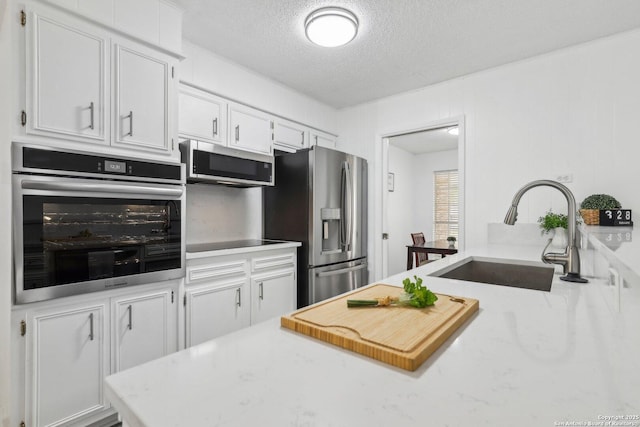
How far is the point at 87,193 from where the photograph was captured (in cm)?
A: 160

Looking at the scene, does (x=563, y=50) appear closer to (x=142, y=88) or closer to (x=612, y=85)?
(x=612, y=85)

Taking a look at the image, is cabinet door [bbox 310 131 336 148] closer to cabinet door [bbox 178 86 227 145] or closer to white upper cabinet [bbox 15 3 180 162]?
cabinet door [bbox 178 86 227 145]

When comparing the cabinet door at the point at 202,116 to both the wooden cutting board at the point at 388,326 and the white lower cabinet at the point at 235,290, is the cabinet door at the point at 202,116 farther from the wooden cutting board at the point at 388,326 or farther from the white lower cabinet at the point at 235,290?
the wooden cutting board at the point at 388,326

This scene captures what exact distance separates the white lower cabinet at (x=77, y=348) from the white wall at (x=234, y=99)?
1.00 metres

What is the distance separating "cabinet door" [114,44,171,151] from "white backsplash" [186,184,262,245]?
2.88 feet

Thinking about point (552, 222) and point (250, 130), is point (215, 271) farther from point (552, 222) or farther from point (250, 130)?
point (552, 222)

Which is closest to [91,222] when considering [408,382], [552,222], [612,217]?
[408,382]

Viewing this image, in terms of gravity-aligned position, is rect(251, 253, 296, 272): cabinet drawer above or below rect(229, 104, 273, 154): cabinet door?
below

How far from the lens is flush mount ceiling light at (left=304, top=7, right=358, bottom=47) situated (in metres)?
2.03

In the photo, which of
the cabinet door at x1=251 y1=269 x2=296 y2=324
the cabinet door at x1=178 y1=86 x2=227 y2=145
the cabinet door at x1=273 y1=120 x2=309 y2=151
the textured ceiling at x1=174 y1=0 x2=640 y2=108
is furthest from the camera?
the cabinet door at x1=273 y1=120 x2=309 y2=151

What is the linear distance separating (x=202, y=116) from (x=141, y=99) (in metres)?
0.69

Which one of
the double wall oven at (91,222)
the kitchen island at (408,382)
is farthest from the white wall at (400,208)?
the kitchen island at (408,382)

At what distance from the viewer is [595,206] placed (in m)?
2.20

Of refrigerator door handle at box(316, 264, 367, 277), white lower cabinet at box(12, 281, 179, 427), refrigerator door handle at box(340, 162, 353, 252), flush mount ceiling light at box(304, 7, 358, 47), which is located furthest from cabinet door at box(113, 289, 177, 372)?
flush mount ceiling light at box(304, 7, 358, 47)
